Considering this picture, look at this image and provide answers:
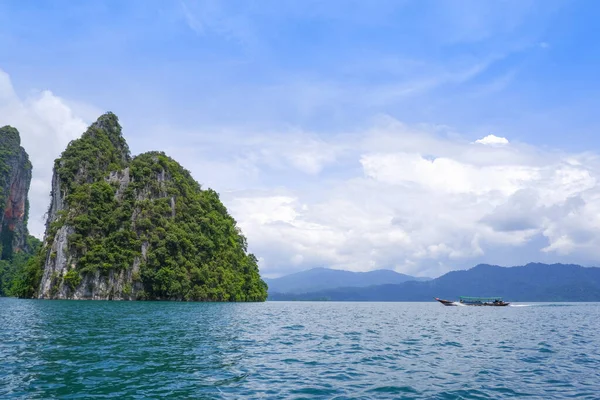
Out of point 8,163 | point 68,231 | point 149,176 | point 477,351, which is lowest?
point 477,351

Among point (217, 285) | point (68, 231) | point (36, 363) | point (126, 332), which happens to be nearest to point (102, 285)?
point (68, 231)

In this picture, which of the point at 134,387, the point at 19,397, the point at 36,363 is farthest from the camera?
the point at 36,363

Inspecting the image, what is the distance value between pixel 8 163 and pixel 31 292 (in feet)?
284

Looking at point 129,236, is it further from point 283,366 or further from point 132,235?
point 283,366

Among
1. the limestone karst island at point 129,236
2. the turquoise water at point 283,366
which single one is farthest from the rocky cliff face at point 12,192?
the turquoise water at point 283,366

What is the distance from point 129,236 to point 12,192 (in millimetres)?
101908

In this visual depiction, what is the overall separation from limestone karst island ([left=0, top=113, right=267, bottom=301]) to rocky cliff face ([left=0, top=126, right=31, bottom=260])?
3612 centimetres

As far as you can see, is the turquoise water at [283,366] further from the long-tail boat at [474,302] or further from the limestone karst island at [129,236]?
the long-tail boat at [474,302]

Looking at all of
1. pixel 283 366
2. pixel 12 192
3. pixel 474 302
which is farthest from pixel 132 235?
pixel 12 192

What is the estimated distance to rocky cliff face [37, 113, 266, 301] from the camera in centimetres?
10031

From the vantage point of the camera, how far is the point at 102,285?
10025cm

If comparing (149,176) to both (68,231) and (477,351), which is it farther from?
(477,351)

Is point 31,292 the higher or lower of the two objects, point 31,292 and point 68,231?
the lower

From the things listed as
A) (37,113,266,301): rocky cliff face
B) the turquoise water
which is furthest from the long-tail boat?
the turquoise water
